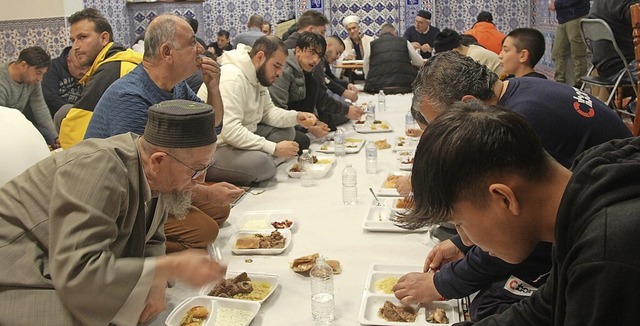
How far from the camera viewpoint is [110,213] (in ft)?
6.07

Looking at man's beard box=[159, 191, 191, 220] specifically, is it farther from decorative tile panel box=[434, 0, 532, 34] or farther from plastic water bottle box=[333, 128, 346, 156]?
decorative tile panel box=[434, 0, 532, 34]

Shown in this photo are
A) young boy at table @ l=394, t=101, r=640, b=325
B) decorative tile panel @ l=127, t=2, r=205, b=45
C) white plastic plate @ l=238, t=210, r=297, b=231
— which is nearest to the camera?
young boy at table @ l=394, t=101, r=640, b=325

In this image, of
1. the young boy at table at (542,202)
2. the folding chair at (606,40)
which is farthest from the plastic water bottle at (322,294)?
the folding chair at (606,40)

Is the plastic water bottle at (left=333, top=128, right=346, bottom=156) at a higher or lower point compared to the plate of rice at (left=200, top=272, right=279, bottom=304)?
higher

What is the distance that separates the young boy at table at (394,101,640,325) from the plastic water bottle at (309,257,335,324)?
1.06 meters

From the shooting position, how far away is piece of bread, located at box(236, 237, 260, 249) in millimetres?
3086

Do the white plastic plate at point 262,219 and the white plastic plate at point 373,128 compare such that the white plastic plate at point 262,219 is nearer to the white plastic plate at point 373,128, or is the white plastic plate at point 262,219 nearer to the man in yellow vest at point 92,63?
the man in yellow vest at point 92,63

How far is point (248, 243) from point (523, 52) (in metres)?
2.46

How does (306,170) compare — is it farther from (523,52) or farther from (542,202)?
(542,202)

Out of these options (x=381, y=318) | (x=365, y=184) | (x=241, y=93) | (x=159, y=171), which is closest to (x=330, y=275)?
(x=381, y=318)

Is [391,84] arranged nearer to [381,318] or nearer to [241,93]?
[241,93]

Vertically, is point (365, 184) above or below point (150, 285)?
below

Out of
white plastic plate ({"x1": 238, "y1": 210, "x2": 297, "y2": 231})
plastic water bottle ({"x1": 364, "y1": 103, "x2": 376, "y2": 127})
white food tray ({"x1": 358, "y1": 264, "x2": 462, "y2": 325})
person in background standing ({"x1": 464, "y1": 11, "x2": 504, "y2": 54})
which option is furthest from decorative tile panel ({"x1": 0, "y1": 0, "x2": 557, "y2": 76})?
white food tray ({"x1": 358, "y1": 264, "x2": 462, "y2": 325})

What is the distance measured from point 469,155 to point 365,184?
9.77ft
